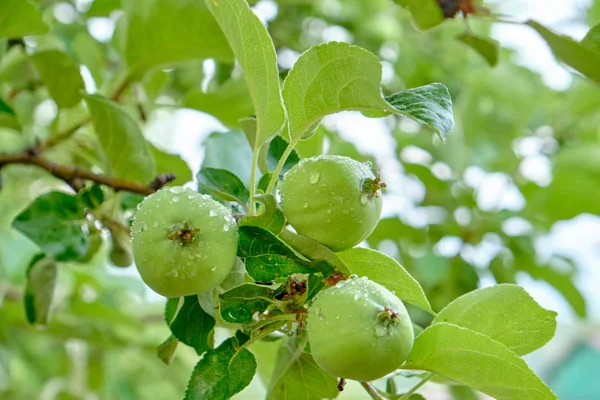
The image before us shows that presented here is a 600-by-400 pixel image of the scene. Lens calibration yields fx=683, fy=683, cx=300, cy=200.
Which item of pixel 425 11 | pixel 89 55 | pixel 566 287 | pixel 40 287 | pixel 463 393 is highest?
pixel 425 11

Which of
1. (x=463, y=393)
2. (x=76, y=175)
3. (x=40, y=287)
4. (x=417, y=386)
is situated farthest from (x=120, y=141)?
(x=463, y=393)

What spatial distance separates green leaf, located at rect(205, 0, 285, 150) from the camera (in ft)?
1.44

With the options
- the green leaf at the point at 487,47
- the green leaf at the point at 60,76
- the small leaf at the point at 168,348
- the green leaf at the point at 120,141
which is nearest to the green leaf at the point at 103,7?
the green leaf at the point at 60,76

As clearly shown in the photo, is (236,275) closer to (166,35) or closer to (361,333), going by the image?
(361,333)

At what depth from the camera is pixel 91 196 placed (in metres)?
0.63

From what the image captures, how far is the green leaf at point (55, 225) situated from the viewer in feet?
1.98

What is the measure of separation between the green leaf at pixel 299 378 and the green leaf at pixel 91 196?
0.76ft

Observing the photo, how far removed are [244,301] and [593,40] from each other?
0.39 m

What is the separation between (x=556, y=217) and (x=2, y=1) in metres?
0.95

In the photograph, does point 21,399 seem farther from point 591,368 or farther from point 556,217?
point 591,368

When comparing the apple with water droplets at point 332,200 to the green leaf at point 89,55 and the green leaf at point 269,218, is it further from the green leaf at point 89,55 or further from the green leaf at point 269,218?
the green leaf at point 89,55

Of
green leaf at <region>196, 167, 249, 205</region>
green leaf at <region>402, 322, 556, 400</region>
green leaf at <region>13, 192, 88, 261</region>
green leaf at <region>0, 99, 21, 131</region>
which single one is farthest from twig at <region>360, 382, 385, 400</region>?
green leaf at <region>0, 99, 21, 131</region>

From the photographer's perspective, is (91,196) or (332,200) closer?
(332,200)

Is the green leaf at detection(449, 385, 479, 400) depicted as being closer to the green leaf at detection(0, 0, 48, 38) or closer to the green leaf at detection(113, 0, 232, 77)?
the green leaf at detection(113, 0, 232, 77)
